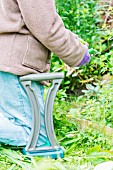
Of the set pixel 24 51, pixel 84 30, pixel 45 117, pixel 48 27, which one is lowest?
pixel 45 117

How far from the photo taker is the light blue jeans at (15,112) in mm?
A: 2934

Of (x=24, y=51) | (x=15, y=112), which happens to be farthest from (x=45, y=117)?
(x=24, y=51)

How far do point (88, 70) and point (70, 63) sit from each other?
160 cm

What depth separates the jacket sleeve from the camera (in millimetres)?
2689

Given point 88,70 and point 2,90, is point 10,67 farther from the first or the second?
point 88,70

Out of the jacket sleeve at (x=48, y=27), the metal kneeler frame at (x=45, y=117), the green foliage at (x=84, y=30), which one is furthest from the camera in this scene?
the green foliage at (x=84, y=30)

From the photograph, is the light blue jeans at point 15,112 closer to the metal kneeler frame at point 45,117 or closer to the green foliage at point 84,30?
the metal kneeler frame at point 45,117

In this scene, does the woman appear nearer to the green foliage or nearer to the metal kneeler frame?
the metal kneeler frame

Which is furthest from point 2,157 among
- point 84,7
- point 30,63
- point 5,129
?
point 84,7

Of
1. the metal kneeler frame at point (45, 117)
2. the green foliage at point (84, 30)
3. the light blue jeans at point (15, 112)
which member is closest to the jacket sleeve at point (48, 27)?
the metal kneeler frame at point (45, 117)

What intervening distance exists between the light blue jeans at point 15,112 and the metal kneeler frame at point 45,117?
6 centimetres

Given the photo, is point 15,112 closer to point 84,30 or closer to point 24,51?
point 24,51

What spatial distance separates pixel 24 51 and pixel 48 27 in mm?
229

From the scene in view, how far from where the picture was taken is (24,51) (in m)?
2.85
